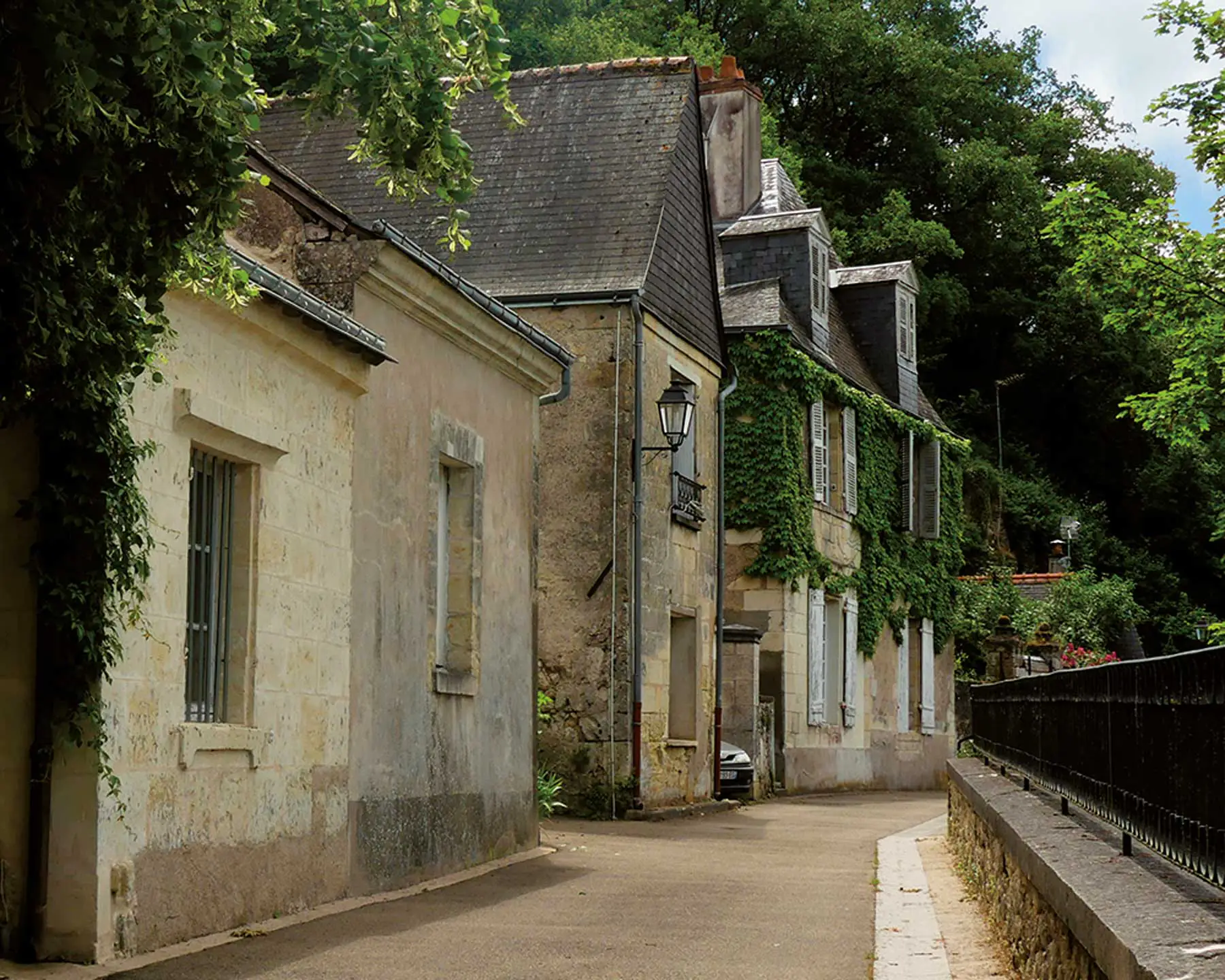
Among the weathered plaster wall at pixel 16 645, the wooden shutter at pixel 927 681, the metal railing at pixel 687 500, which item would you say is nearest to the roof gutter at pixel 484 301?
the weathered plaster wall at pixel 16 645

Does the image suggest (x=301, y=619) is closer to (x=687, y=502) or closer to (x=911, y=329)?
Answer: (x=687, y=502)

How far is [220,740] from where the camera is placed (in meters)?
8.36

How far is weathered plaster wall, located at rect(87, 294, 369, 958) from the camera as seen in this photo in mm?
7664

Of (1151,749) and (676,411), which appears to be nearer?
(1151,749)

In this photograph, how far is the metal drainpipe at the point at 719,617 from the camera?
19.7m

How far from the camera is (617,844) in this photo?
1409cm

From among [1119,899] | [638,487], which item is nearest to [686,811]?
[638,487]

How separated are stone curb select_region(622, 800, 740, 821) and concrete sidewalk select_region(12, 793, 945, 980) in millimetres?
2727

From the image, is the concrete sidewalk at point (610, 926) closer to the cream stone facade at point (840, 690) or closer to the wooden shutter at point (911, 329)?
the cream stone facade at point (840, 690)

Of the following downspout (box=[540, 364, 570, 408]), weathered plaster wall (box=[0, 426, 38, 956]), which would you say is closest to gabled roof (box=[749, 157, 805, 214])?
downspout (box=[540, 364, 570, 408])

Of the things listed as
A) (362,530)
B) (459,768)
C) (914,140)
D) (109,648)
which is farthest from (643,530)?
(914,140)

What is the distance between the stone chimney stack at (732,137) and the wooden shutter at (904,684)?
7.18 metres

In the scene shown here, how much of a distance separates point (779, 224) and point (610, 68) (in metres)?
6.52

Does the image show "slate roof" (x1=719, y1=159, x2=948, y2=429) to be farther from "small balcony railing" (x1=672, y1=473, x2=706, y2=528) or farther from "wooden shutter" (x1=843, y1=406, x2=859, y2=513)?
"small balcony railing" (x1=672, y1=473, x2=706, y2=528)
